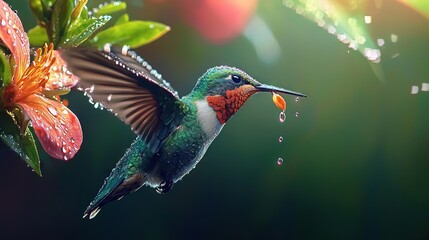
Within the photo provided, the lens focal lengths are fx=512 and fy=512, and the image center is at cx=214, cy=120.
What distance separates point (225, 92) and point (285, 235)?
644 mm

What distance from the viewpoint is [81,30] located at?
413 millimetres

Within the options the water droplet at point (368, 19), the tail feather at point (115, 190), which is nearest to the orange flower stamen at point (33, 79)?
the tail feather at point (115, 190)

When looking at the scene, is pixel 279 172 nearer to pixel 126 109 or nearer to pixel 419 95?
pixel 419 95

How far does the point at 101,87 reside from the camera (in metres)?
0.40

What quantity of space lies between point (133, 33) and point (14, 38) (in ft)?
0.47

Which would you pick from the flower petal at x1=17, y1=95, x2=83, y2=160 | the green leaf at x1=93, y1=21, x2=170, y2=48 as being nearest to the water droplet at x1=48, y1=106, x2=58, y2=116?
the flower petal at x1=17, y1=95, x2=83, y2=160

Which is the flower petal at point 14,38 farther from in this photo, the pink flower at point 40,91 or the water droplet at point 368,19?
A: the water droplet at point 368,19

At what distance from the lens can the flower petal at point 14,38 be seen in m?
0.36

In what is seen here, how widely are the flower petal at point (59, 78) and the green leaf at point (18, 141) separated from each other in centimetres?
6

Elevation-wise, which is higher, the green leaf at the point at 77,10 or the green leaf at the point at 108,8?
the green leaf at the point at 108,8

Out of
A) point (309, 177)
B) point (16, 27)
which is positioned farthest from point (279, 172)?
point (16, 27)

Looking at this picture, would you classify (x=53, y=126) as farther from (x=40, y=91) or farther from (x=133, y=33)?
(x=133, y=33)

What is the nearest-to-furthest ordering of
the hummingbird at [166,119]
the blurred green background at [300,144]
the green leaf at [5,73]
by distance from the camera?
the green leaf at [5,73], the hummingbird at [166,119], the blurred green background at [300,144]

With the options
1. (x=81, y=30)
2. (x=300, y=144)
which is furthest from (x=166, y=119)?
(x=300, y=144)
